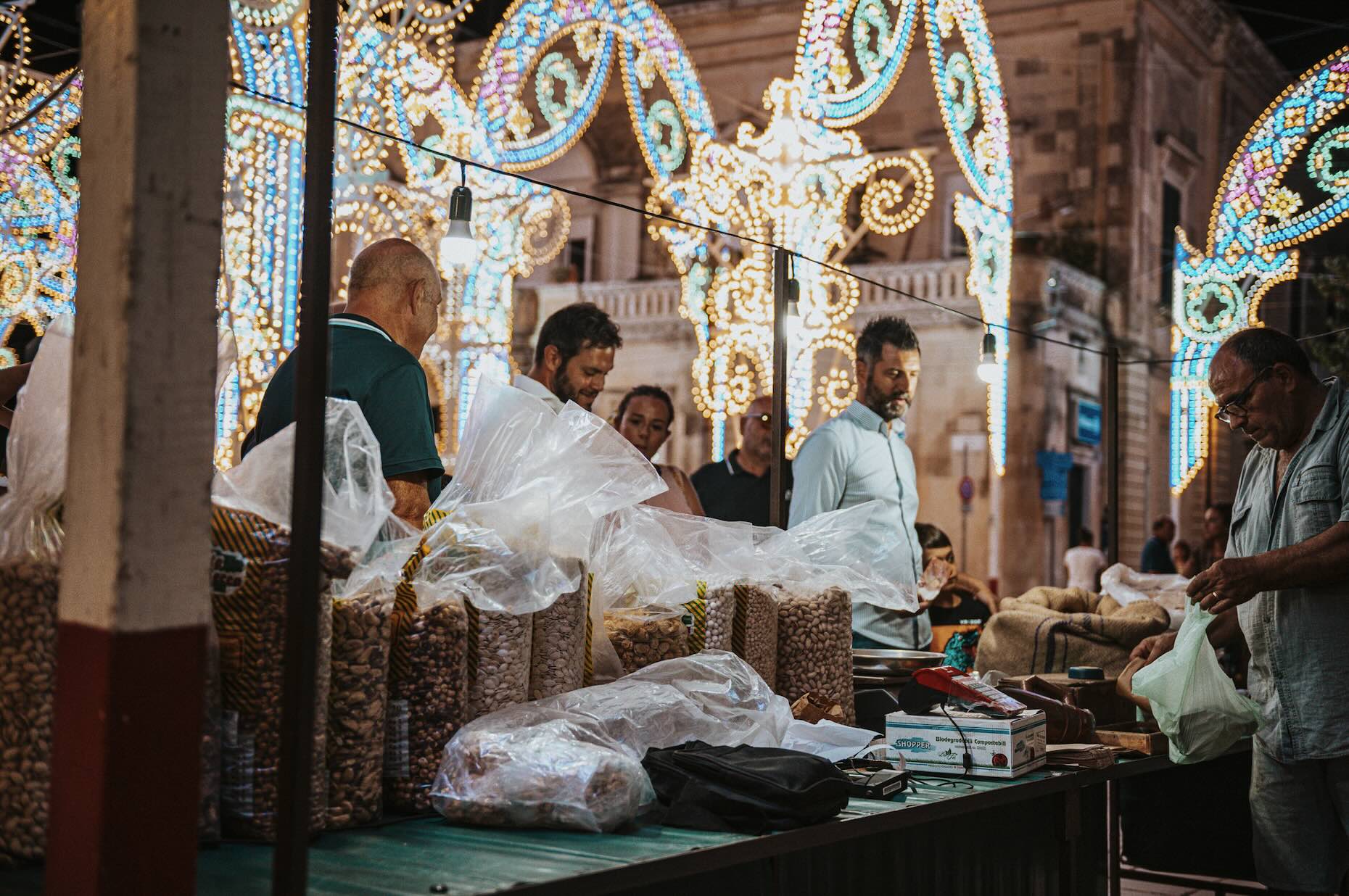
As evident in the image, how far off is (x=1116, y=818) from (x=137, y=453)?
278cm

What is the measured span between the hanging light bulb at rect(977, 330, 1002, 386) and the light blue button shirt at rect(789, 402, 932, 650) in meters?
1.29

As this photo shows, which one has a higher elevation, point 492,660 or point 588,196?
point 588,196

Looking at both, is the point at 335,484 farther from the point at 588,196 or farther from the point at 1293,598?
the point at 1293,598

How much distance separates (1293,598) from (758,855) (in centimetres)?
195

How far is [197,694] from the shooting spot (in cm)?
172

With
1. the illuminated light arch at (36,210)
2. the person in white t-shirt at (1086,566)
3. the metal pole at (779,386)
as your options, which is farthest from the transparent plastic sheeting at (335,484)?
the person in white t-shirt at (1086,566)

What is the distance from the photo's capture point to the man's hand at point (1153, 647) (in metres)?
3.74

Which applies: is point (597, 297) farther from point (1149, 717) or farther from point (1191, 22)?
point (1149, 717)

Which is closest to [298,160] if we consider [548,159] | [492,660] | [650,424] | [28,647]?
[548,159]

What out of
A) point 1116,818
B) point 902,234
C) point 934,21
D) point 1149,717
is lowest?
point 1116,818

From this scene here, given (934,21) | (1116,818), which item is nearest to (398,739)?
(1116,818)

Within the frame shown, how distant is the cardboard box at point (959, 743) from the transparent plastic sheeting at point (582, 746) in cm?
35

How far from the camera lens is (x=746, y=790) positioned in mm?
2168

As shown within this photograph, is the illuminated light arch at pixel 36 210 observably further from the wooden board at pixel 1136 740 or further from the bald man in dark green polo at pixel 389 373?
the wooden board at pixel 1136 740
